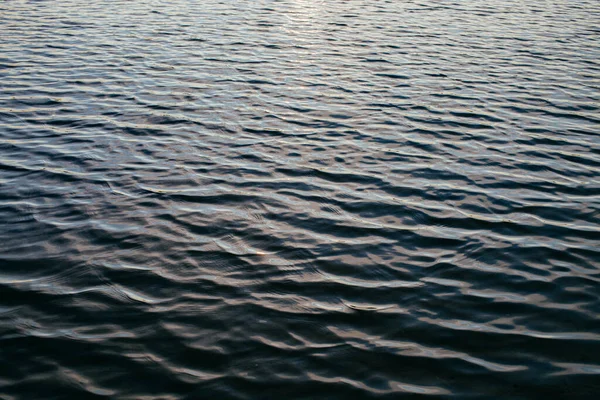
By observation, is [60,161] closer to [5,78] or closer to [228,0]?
[5,78]

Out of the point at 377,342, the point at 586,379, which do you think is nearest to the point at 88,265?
the point at 377,342

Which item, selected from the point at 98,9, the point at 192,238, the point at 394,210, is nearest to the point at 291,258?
the point at 192,238

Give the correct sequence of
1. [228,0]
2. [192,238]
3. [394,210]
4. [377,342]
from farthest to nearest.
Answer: [228,0]
[394,210]
[192,238]
[377,342]

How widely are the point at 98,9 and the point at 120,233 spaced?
78.9 feet

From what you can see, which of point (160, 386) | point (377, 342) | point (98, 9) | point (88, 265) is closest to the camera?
point (160, 386)

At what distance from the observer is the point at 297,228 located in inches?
365

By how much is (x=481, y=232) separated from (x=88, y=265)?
19.6 feet

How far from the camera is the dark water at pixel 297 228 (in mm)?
6301

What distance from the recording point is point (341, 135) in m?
13.5

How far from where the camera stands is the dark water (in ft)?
20.7

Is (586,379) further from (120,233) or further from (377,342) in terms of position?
(120,233)

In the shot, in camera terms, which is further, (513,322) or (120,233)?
(120,233)

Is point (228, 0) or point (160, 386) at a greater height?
point (228, 0)

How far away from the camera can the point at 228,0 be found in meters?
33.6
